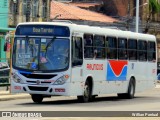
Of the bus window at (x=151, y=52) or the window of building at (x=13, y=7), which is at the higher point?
the window of building at (x=13, y=7)

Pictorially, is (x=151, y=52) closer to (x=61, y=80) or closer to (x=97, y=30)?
(x=97, y=30)

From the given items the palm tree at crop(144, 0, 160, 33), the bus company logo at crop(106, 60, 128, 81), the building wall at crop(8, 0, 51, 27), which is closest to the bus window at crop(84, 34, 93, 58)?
the bus company logo at crop(106, 60, 128, 81)

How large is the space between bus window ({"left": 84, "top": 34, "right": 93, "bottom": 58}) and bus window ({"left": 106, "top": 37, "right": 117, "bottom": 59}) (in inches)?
65.3

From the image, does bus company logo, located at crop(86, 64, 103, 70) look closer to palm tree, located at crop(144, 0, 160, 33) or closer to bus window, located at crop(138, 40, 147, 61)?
bus window, located at crop(138, 40, 147, 61)

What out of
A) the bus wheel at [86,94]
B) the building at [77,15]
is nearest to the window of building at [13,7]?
the building at [77,15]

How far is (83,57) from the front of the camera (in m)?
27.2

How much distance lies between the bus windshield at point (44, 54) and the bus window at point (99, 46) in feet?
8.18

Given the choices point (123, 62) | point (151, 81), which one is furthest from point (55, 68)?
point (151, 81)

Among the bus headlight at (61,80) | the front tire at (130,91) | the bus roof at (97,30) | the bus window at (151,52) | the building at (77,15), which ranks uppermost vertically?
the building at (77,15)

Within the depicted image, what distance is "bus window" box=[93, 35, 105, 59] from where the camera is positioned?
28.4m

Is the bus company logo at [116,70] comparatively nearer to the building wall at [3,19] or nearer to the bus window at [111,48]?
the bus window at [111,48]

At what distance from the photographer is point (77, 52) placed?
2670 centimetres

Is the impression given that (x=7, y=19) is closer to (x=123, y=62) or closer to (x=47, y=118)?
(x=123, y=62)

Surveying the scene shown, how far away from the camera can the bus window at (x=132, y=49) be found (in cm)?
3194
